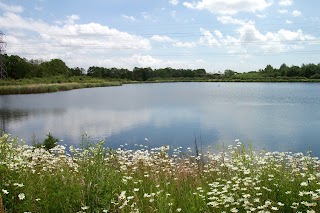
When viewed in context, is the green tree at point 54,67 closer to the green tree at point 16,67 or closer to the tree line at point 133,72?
the tree line at point 133,72

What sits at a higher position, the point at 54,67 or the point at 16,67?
the point at 54,67

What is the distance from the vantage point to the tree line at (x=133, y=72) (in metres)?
93.1

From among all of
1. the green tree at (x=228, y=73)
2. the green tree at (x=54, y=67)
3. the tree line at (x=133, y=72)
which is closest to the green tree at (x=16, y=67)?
the tree line at (x=133, y=72)

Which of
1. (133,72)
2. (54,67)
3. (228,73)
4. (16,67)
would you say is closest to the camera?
(16,67)

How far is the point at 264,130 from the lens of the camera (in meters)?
20.7

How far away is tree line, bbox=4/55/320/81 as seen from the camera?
9306 cm

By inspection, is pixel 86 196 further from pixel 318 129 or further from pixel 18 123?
pixel 18 123

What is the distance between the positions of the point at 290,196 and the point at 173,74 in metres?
167

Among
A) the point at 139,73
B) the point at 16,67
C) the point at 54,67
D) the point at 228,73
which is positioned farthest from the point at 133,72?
the point at 16,67

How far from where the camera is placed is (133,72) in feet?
534

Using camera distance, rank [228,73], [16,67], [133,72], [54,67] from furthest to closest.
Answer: [228,73] → [133,72] → [54,67] → [16,67]

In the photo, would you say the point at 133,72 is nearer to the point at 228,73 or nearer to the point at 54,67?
the point at 228,73

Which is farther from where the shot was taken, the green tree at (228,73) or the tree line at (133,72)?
the green tree at (228,73)

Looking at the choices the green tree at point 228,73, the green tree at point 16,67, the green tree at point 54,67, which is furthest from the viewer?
the green tree at point 228,73
